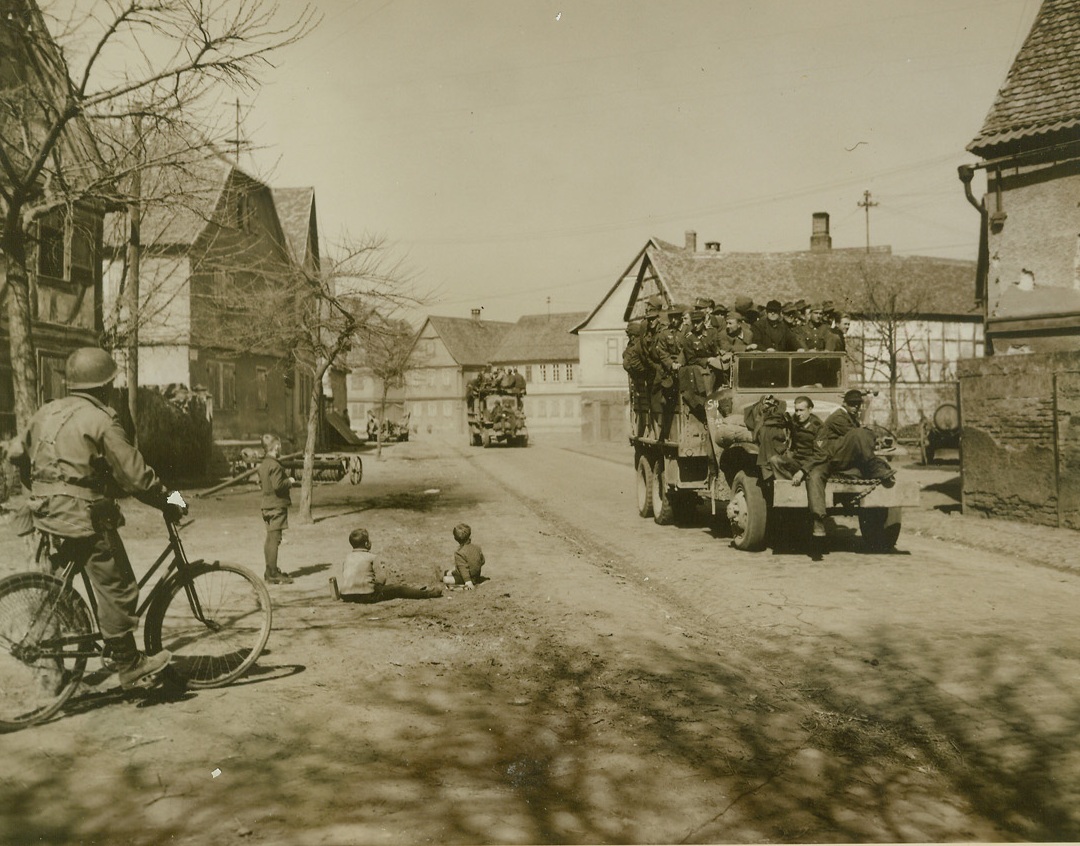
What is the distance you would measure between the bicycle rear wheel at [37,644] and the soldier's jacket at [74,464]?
34cm

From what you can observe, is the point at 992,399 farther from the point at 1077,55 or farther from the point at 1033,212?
the point at 1077,55

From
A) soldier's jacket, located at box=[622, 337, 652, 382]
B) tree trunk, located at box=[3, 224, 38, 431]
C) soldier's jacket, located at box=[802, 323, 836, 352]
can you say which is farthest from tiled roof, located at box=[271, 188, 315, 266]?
tree trunk, located at box=[3, 224, 38, 431]

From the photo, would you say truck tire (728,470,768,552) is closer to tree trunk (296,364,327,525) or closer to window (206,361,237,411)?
tree trunk (296,364,327,525)

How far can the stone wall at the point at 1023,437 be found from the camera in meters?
12.8

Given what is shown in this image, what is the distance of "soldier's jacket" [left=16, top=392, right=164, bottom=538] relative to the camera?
5.15 meters

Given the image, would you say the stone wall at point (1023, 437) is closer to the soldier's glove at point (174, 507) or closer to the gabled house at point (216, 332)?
the soldier's glove at point (174, 507)

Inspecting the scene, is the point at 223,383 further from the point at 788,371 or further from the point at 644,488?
the point at 788,371

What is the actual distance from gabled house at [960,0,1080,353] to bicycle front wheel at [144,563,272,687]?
14729mm

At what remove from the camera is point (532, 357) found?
273ft

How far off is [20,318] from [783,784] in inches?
317

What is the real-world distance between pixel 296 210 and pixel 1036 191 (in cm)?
3285

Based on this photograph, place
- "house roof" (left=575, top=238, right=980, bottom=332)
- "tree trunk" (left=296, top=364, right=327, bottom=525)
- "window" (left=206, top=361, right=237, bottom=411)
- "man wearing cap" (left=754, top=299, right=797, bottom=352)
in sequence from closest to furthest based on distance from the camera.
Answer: "man wearing cap" (left=754, top=299, right=797, bottom=352) < "tree trunk" (left=296, top=364, right=327, bottom=525) < "window" (left=206, top=361, right=237, bottom=411) < "house roof" (left=575, top=238, right=980, bottom=332)

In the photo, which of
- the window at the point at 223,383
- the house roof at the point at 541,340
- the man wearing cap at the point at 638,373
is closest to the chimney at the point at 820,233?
the house roof at the point at 541,340

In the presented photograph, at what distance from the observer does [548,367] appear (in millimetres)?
82688
